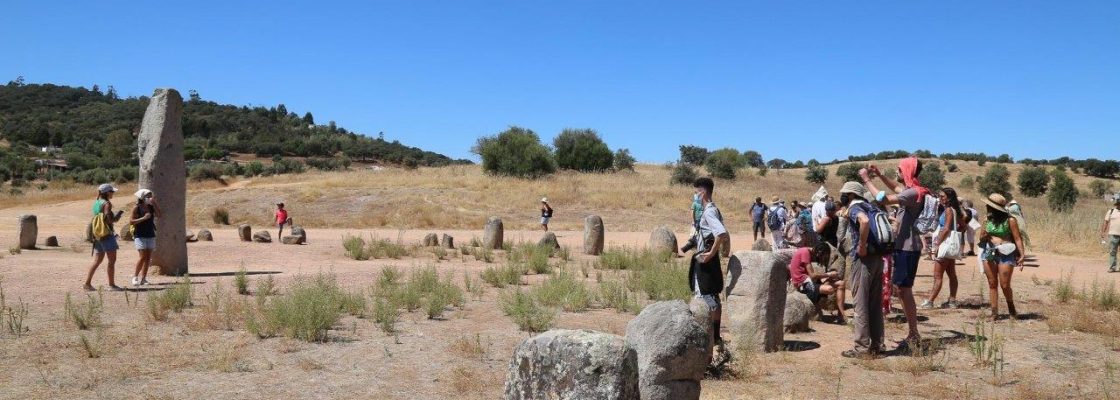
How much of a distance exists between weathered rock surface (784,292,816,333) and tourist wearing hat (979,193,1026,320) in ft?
7.84

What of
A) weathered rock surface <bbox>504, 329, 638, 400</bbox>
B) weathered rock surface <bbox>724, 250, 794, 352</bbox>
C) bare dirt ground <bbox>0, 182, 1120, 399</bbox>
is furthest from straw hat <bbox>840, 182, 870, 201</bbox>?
weathered rock surface <bbox>504, 329, 638, 400</bbox>

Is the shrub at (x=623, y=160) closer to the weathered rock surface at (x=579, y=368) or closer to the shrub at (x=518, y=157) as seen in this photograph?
the shrub at (x=518, y=157)

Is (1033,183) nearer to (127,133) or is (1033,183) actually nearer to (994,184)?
(994,184)

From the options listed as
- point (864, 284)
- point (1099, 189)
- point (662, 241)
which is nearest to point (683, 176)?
point (1099, 189)

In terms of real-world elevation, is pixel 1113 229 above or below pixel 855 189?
below

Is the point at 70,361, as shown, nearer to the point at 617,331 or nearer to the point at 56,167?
the point at 617,331

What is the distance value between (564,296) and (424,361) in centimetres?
381

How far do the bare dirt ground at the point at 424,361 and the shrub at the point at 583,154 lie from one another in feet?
161

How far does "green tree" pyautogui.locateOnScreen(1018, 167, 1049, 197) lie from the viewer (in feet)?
168

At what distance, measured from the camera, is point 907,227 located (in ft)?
27.0

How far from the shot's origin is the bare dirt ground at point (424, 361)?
6.96 meters

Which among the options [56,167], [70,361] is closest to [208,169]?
[56,167]

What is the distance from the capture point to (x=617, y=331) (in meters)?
9.62

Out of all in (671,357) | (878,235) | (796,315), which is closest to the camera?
(671,357)
